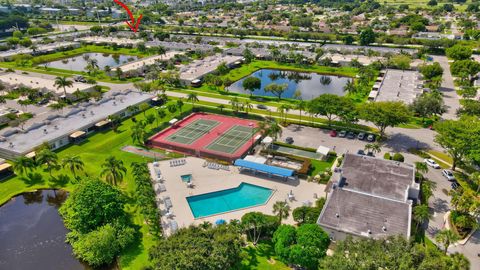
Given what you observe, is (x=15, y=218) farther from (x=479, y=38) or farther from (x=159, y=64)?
(x=479, y=38)

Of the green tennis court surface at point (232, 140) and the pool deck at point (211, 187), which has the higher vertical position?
the green tennis court surface at point (232, 140)

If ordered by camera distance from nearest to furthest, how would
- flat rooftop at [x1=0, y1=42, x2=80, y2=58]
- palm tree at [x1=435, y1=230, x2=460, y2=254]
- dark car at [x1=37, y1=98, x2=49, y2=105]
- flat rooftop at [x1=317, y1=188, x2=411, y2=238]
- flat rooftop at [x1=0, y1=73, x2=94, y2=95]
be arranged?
palm tree at [x1=435, y1=230, x2=460, y2=254], flat rooftop at [x1=317, y1=188, x2=411, y2=238], dark car at [x1=37, y1=98, x2=49, y2=105], flat rooftop at [x1=0, y1=73, x2=94, y2=95], flat rooftop at [x1=0, y1=42, x2=80, y2=58]

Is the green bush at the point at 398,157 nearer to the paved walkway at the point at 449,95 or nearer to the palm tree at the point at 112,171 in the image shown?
the paved walkway at the point at 449,95

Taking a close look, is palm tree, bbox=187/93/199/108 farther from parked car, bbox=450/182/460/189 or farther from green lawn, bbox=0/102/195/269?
parked car, bbox=450/182/460/189

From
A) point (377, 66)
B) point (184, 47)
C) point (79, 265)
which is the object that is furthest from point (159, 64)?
point (79, 265)

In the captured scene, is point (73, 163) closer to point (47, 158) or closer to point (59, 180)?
point (47, 158)

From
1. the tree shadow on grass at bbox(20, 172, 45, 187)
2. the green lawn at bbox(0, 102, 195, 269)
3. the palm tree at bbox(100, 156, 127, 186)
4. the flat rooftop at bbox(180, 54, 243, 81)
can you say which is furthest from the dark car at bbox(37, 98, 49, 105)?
the palm tree at bbox(100, 156, 127, 186)

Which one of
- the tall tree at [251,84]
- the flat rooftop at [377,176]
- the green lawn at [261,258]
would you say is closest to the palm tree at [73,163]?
the green lawn at [261,258]
